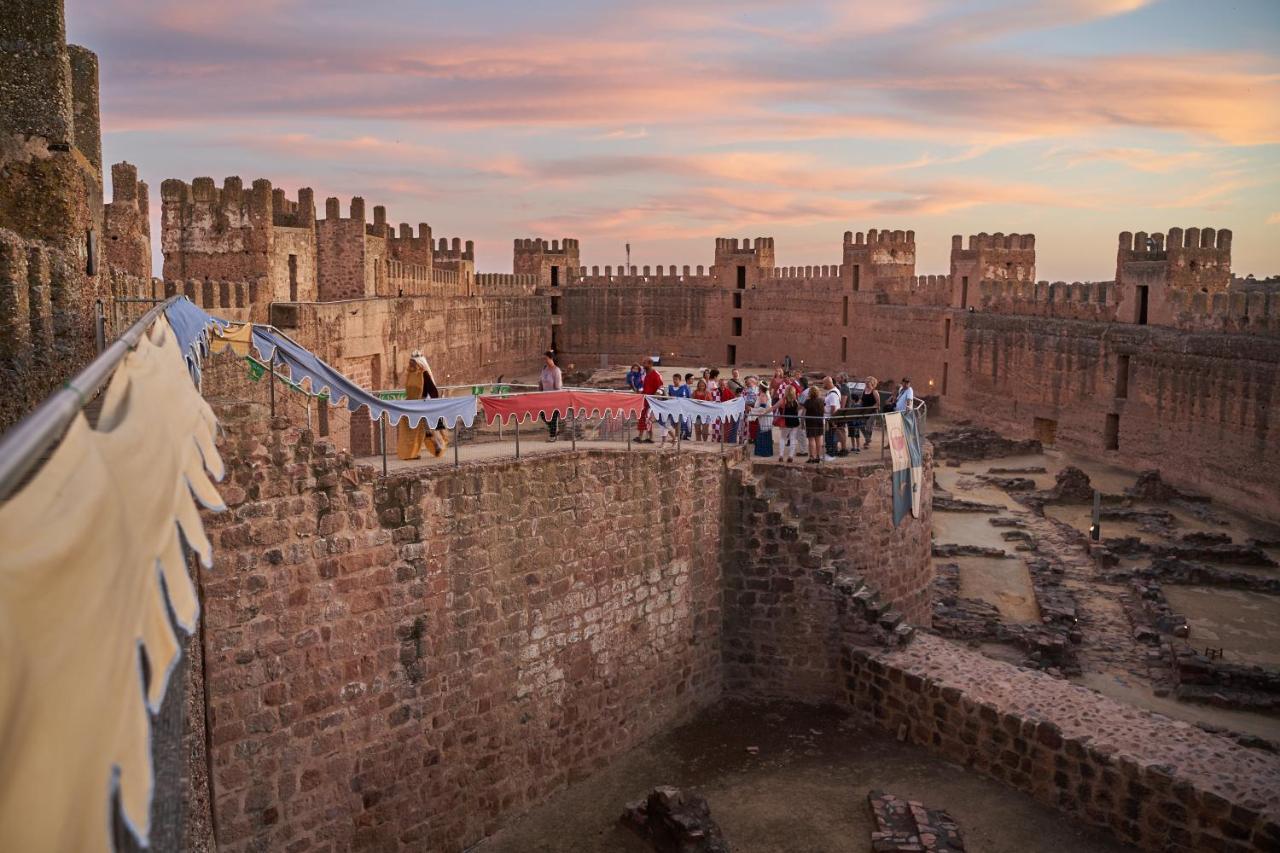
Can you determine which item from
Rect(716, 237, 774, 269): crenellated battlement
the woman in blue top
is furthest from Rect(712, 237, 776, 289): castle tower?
the woman in blue top

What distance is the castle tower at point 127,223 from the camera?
18297 millimetres

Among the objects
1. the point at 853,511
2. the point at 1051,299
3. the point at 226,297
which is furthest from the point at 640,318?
the point at 853,511

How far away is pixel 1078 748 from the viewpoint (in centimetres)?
1109

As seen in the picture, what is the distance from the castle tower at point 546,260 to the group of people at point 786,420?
3139 cm

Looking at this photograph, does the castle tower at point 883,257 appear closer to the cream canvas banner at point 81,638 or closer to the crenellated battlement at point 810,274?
the crenellated battlement at point 810,274

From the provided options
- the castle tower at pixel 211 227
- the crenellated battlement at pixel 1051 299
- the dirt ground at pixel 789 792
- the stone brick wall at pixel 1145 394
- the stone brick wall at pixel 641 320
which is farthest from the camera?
the stone brick wall at pixel 641 320

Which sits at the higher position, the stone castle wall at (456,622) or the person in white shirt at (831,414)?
the person in white shirt at (831,414)

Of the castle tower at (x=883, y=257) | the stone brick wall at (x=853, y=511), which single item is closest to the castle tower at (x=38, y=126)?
the stone brick wall at (x=853, y=511)

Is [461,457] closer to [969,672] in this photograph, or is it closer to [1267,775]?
[969,672]

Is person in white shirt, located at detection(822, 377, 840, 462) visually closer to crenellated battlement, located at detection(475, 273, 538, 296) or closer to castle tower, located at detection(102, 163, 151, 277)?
castle tower, located at detection(102, 163, 151, 277)

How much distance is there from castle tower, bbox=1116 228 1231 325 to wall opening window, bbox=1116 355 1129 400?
4.05 feet

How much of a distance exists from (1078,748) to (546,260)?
39253 mm

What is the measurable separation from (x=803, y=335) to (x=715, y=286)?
4464 millimetres

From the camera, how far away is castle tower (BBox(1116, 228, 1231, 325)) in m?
28.9
